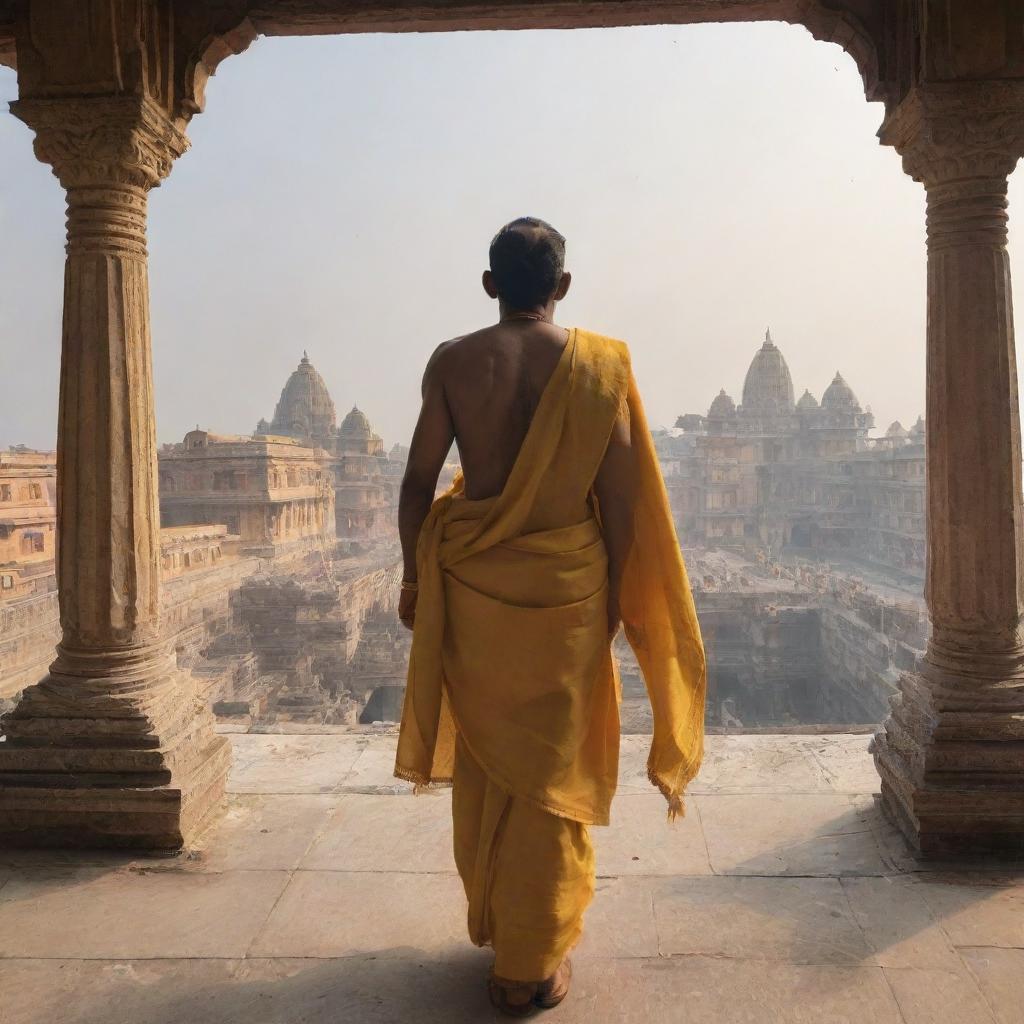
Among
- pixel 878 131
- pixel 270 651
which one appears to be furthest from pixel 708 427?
pixel 878 131

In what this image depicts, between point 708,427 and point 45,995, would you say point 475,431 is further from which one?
point 708,427

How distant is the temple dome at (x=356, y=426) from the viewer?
5138cm

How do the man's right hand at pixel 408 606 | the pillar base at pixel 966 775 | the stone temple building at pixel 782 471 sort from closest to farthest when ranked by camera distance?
the man's right hand at pixel 408 606
the pillar base at pixel 966 775
the stone temple building at pixel 782 471

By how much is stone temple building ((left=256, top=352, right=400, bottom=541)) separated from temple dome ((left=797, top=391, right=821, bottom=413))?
25214 millimetres

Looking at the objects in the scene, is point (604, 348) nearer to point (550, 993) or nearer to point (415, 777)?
point (415, 777)

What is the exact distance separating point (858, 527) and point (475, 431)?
4617 cm

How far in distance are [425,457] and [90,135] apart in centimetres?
176

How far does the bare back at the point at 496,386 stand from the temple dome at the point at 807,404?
170 feet

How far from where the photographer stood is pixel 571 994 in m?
1.88

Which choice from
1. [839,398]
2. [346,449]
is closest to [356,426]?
[346,449]

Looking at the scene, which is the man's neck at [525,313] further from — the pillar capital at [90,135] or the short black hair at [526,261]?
the pillar capital at [90,135]

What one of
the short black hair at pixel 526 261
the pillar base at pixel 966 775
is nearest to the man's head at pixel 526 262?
the short black hair at pixel 526 261

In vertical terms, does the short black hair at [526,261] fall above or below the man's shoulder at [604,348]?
above

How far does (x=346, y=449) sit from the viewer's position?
2002 inches
